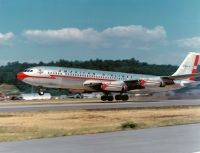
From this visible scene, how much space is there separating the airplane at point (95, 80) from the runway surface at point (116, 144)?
41.7 m

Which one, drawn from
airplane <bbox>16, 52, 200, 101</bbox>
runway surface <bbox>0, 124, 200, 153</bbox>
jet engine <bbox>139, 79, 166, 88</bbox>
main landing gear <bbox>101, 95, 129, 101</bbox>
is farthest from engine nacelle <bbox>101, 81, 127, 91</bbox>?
runway surface <bbox>0, 124, 200, 153</bbox>

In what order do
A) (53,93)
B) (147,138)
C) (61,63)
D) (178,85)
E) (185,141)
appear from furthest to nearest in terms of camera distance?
(53,93) → (178,85) → (61,63) → (147,138) → (185,141)

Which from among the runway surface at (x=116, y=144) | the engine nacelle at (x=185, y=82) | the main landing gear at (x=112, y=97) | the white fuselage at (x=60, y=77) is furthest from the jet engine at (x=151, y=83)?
the runway surface at (x=116, y=144)

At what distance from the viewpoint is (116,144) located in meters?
14.9

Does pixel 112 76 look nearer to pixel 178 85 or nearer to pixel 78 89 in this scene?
A: pixel 78 89

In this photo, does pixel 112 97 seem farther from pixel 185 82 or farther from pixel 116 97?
pixel 185 82

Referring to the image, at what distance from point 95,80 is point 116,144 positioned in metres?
47.1

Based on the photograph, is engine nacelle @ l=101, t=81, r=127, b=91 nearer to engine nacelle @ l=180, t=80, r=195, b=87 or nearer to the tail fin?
engine nacelle @ l=180, t=80, r=195, b=87

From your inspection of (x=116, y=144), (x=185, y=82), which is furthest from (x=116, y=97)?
(x=116, y=144)

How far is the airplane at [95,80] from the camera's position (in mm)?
59656

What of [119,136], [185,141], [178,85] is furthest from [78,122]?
[178,85]

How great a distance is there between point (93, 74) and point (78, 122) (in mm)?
36459

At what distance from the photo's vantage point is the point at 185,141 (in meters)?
15.3

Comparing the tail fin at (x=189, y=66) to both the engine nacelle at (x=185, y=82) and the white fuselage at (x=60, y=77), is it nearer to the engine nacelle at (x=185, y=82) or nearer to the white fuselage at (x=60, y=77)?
the engine nacelle at (x=185, y=82)
